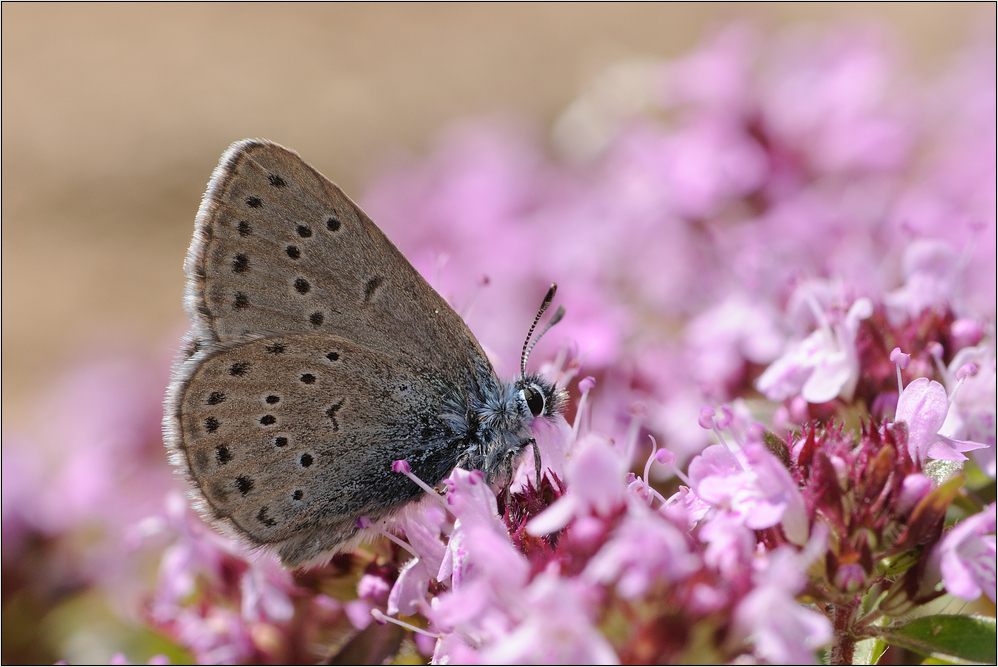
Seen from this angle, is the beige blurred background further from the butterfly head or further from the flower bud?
the flower bud

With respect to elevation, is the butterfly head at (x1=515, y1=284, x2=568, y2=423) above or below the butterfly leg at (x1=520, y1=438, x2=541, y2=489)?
above

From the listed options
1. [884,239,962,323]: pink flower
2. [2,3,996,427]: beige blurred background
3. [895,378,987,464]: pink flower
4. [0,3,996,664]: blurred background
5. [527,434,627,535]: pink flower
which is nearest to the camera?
[527,434,627,535]: pink flower

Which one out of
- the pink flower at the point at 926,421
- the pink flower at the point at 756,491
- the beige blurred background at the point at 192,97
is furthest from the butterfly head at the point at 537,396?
the beige blurred background at the point at 192,97

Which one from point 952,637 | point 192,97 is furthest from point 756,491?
point 192,97

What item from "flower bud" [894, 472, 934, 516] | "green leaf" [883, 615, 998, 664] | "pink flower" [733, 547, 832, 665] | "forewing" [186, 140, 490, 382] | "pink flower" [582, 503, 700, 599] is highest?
"forewing" [186, 140, 490, 382]

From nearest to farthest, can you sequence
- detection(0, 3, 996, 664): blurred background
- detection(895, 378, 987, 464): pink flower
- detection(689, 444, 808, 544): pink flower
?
detection(689, 444, 808, 544): pink flower
detection(895, 378, 987, 464): pink flower
detection(0, 3, 996, 664): blurred background

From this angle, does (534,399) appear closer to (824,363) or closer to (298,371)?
(298,371)

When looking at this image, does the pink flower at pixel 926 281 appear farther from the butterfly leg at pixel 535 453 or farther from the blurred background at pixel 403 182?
the butterfly leg at pixel 535 453

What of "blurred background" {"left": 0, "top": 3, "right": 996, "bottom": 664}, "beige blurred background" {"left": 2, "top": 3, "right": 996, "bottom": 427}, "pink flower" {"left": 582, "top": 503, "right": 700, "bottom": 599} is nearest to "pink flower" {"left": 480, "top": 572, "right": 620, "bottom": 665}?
"pink flower" {"left": 582, "top": 503, "right": 700, "bottom": 599}
